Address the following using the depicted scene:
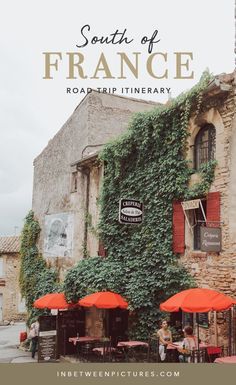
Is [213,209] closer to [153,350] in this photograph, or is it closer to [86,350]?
[153,350]

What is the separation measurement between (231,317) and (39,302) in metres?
7.33

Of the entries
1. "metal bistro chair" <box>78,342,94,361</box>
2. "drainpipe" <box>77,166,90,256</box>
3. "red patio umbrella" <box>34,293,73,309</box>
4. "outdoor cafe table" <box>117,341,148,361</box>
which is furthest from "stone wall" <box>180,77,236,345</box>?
"drainpipe" <box>77,166,90,256</box>

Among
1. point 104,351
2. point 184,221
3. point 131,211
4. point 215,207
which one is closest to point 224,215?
point 215,207

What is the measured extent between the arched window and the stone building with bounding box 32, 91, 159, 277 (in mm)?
5005

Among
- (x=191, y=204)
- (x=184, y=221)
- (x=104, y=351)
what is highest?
(x=191, y=204)

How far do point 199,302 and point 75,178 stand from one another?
34.4 ft

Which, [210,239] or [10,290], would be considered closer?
[210,239]

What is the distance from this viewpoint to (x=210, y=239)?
41.0ft

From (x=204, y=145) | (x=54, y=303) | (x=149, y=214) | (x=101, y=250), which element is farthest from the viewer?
(x=101, y=250)

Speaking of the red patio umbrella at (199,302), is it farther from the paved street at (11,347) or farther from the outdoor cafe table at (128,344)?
the paved street at (11,347)

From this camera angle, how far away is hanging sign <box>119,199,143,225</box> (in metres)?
14.5

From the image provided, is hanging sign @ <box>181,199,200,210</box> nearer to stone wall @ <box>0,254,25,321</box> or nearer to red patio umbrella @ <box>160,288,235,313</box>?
red patio umbrella @ <box>160,288,235,313</box>

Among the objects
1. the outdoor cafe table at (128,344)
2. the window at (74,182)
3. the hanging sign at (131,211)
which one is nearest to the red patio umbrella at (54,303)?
the outdoor cafe table at (128,344)
